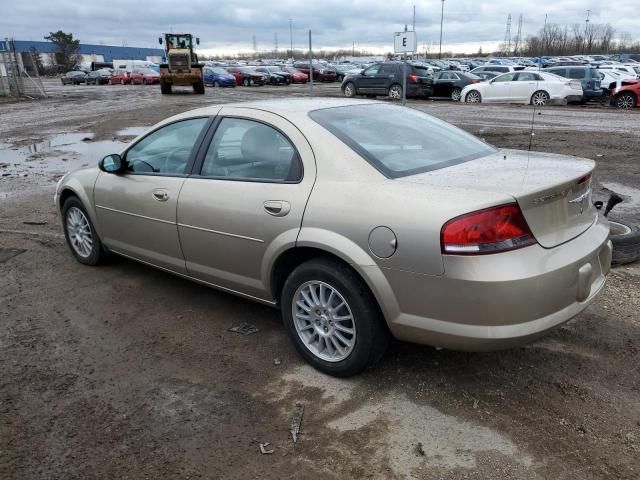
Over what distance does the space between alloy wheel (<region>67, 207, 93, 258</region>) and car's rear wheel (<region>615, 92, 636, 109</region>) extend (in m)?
21.5

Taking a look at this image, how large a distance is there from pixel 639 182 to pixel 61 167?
996cm

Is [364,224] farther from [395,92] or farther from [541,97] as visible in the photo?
[395,92]

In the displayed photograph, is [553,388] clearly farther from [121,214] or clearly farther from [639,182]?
[639,182]

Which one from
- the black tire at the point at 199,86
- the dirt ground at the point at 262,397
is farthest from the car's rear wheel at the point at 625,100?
the black tire at the point at 199,86

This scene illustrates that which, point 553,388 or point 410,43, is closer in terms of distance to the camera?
point 553,388

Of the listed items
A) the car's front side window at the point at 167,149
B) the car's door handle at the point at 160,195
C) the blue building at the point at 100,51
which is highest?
the blue building at the point at 100,51

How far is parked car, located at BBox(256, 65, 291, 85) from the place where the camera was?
42.2m

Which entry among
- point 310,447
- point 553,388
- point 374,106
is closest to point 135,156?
point 374,106

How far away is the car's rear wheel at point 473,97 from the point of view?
77.9 feet

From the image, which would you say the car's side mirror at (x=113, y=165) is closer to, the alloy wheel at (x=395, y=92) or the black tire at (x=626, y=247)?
the black tire at (x=626, y=247)

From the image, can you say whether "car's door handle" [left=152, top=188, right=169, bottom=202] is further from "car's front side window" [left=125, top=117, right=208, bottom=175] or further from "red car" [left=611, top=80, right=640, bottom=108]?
"red car" [left=611, top=80, right=640, bottom=108]

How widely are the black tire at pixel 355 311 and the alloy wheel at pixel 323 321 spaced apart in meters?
0.03

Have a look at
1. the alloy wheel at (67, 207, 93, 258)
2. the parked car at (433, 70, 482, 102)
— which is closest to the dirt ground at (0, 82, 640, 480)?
the alloy wheel at (67, 207, 93, 258)

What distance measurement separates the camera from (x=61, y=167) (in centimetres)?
1084
